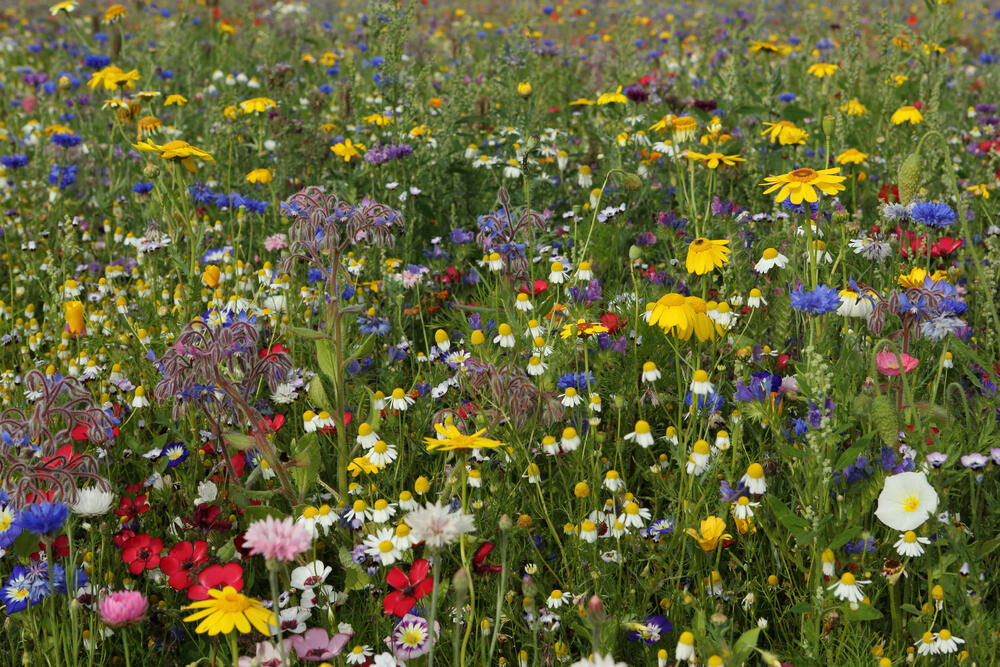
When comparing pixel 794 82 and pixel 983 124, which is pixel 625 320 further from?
pixel 794 82

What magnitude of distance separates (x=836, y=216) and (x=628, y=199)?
125 cm

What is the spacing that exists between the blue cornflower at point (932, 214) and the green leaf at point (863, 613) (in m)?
1.36

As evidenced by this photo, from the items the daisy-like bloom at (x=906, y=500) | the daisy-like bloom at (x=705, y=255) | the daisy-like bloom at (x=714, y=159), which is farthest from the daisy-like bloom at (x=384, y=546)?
the daisy-like bloom at (x=714, y=159)

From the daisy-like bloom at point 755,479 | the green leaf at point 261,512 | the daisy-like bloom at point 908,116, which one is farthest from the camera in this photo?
the daisy-like bloom at point 908,116

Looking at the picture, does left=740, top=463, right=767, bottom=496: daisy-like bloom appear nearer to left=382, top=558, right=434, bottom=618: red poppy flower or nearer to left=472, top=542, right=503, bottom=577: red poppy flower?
left=472, top=542, right=503, bottom=577: red poppy flower

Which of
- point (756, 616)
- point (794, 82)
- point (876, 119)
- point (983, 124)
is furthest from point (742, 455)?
point (794, 82)

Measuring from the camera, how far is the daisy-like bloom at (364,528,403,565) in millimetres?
1805

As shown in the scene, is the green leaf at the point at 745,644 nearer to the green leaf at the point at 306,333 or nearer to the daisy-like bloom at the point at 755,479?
the daisy-like bloom at the point at 755,479

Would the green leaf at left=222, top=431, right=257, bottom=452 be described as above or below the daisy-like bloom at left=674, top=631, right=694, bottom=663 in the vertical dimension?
above

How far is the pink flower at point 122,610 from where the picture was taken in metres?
1.62

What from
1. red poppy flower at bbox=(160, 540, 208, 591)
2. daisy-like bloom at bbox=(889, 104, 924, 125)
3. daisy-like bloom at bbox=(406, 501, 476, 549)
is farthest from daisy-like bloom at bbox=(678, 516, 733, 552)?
daisy-like bloom at bbox=(889, 104, 924, 125)

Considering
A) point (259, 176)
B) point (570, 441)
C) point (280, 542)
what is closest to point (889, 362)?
point (570, 441)

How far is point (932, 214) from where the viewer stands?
2.61 metres

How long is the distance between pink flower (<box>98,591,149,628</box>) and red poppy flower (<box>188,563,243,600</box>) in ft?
0.43
